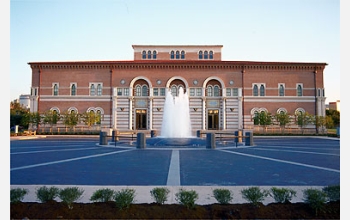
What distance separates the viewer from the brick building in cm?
3800

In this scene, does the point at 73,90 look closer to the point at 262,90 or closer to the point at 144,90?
the point at 144,90

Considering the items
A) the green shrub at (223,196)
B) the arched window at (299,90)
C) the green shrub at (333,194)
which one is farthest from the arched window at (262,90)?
the green shrub at (223,196)

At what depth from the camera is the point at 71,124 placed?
113ft

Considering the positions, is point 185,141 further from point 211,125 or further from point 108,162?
point 211,125

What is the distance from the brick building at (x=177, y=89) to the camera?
38.0 metres

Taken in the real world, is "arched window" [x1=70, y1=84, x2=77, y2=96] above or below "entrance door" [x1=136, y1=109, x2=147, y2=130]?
above

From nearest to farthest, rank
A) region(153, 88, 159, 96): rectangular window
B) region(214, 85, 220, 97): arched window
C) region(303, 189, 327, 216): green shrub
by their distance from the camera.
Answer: region(303, 189, 327, 216): green shrub < region(153, 88, 159, 96): rectangular window < region(214, 85, 220, 97): arched window

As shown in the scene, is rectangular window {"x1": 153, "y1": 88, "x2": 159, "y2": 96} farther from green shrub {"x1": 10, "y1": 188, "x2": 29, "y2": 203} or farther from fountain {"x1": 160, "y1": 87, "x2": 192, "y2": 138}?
green shrub {"x1": 10, "y1": 188, "x2": 29, "y2": 203}

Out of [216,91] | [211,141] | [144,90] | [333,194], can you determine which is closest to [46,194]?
[333,194]

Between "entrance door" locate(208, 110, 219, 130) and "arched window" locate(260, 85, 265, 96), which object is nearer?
"arched window" locate(260, 85, 265, 96)

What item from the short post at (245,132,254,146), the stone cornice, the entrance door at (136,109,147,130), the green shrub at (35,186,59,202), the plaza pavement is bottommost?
the plaza pavement

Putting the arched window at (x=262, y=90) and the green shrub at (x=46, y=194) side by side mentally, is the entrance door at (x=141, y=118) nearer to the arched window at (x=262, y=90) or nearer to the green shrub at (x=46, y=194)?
the arched window at (x=262, y=90)

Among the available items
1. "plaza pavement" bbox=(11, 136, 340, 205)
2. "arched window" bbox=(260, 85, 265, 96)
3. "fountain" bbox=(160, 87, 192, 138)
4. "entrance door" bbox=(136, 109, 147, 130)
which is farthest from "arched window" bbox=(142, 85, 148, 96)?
"plaza pavement" bbox=(11, 136, 340, 205)

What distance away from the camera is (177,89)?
38562 mm
